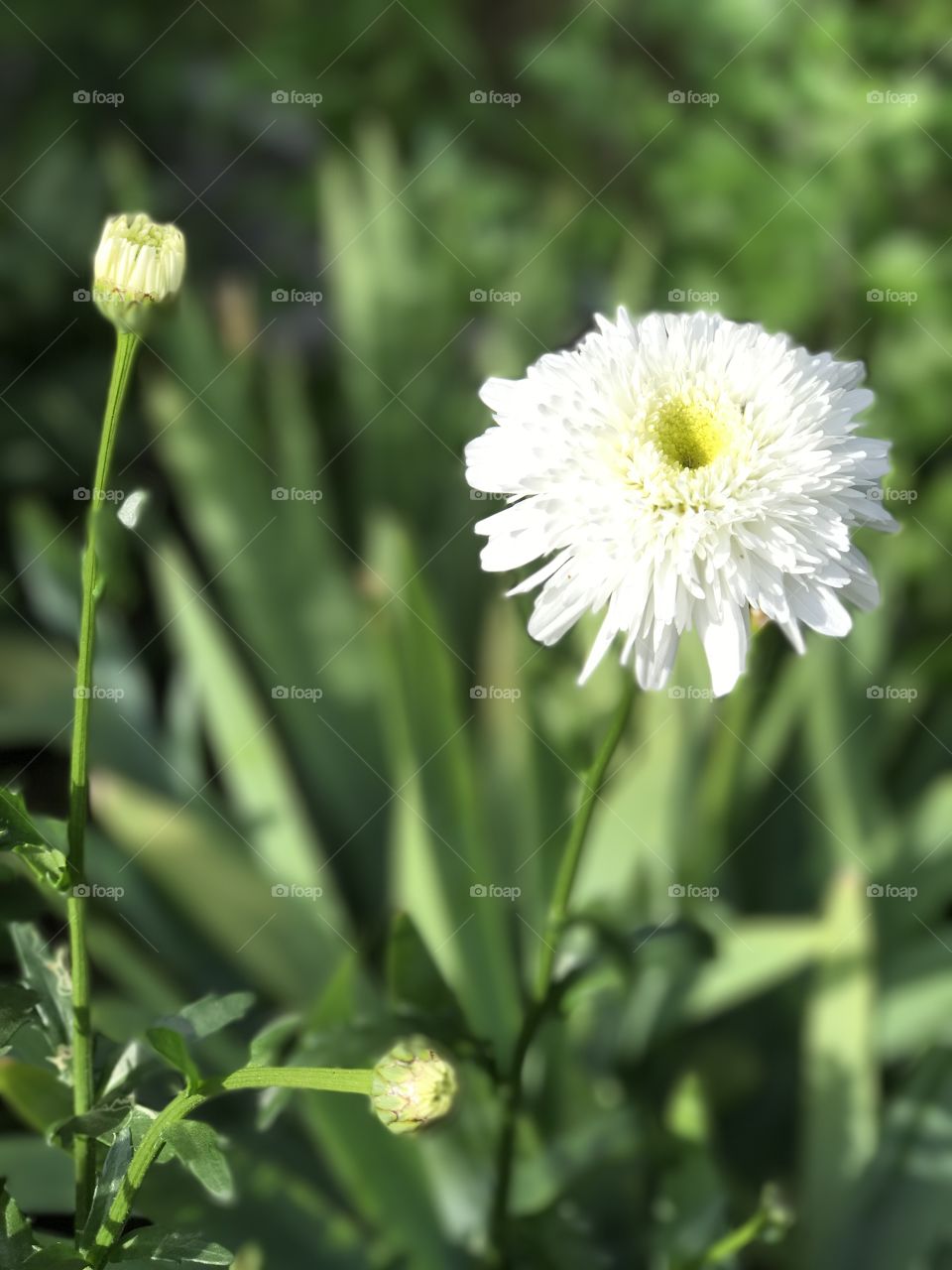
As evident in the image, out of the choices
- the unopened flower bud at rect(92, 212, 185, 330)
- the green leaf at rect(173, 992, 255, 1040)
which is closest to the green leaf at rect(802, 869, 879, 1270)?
the green leaf at rect(173, 992, 255, 1040)

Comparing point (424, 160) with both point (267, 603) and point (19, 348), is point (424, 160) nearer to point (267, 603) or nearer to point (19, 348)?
point (19, 348)

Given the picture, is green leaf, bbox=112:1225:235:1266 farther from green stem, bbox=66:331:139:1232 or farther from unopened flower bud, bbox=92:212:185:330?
unopened flower bud, bbox=92:212:185:330

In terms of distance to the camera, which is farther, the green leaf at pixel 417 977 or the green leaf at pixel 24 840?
the green leaf at pixel 417 977

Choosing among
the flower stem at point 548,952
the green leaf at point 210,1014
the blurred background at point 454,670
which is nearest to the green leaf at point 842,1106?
the blurred background at point 454,670

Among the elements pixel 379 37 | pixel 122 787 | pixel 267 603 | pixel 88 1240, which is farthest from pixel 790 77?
pixel 88 1240

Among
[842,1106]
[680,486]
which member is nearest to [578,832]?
[680,486]

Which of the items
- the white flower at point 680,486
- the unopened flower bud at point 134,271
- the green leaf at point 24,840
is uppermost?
the unopened flower bud at point 134,271

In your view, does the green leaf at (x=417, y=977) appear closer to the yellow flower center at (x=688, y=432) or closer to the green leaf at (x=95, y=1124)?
the green leaf at (x=95, y=1124)
